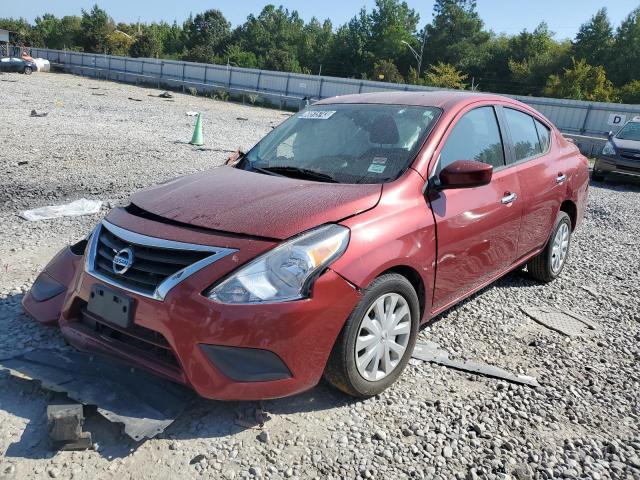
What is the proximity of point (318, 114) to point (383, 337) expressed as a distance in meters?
1.95

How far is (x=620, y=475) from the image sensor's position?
104 inches

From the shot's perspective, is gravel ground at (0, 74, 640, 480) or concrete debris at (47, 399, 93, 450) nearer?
concrete debris at (47, 399, 93, 450)

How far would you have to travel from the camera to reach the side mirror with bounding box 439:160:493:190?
129 inches

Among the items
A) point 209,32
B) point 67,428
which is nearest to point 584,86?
point 67,428

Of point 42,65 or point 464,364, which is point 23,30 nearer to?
point 42,65

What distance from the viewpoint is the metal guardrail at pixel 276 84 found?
2247 cm

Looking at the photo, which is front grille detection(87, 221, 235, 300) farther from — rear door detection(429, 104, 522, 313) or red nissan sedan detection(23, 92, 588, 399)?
rear door detection(429, 104, 522, 313)

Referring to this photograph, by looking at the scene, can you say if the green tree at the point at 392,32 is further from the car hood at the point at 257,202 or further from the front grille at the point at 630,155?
the car hood at the point at 257,202

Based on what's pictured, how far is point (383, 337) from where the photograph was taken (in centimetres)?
301

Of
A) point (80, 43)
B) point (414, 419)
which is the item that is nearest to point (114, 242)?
point (414, 419)

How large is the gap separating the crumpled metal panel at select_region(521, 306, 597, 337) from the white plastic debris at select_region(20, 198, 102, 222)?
5.01 metres

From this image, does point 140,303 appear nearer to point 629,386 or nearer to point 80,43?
point 629,386

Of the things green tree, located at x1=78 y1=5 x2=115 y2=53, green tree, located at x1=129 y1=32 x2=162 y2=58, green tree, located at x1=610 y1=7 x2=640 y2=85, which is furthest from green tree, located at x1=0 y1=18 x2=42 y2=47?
green tree, located at x1=610 y1=7 x2=640 y2=85

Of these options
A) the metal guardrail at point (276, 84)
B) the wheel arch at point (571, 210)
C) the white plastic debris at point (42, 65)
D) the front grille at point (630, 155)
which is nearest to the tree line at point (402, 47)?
the metal guardrail at point (276, 84)
